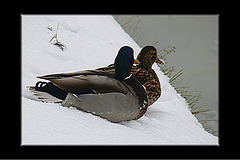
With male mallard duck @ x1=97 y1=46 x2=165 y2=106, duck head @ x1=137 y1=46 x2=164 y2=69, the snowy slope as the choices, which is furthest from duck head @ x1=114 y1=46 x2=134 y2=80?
duck head @ x1=137 y1=46 x2=164 y2=69

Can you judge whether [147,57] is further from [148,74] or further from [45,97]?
[45,97]

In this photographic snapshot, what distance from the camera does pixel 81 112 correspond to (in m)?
2.55

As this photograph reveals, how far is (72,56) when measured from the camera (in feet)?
12.7

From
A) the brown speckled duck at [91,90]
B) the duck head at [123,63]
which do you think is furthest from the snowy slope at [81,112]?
the duck head at [123,63]

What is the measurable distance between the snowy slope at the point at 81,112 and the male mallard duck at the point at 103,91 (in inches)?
2.9

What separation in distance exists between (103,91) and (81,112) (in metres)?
0.23

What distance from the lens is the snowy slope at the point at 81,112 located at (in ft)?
7.22

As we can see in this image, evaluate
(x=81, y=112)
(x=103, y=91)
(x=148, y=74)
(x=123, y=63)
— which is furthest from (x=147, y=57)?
(x=81, y=112)

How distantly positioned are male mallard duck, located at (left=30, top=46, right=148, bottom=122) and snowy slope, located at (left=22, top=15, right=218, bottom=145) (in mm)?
74

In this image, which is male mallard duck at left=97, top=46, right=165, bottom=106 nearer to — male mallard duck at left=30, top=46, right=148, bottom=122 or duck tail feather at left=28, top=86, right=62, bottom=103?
male mallard duck at left=30, top=46, right=148, bottom=122

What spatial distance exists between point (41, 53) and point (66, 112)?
1349 mm

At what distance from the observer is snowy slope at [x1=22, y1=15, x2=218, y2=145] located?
7.22ft

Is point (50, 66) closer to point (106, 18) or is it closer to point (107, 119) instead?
point (107, 119)

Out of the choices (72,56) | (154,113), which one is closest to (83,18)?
(72,56)
